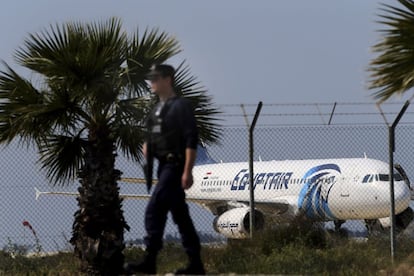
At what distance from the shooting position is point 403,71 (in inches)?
407

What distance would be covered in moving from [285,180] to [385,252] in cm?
1628

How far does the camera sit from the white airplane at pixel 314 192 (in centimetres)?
2772

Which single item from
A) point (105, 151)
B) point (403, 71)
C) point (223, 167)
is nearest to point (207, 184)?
point (223, 167)

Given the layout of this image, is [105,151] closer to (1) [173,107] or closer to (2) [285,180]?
(1) [173,107]

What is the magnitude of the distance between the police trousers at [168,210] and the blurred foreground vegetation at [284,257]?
435cm

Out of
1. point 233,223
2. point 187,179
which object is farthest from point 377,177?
point 187,179

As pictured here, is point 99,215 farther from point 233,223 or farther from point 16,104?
point 233,223

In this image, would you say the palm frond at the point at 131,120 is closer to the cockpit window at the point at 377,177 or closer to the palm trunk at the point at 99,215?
the palm trunk at the point at 99,215

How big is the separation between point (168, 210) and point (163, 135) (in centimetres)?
62

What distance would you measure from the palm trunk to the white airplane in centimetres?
1000

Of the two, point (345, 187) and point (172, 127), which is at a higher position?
point (172, 127)

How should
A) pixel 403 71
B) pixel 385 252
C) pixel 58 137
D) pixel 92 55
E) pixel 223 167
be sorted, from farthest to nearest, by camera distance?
1. pixel 223 167
2. pixel 385 252
3. pixel 58 137
4. pixel 92 55
5. pixel 403 71

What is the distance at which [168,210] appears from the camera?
8977 mm

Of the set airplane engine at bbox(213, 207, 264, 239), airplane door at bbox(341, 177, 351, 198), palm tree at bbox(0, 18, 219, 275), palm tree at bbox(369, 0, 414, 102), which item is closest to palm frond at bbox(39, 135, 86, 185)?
palm tree at bbox(0, 18, 219, 275)
